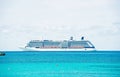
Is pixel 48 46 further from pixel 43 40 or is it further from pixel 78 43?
pixel 78 43

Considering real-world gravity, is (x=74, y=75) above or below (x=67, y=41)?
below

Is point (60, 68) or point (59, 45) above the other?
point (59, 45)

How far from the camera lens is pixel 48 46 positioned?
288 ft

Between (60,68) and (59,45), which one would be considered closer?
(60,68)

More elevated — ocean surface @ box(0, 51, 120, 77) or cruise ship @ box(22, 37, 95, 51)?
cruise ship @ box(22, 37, 95, 51)

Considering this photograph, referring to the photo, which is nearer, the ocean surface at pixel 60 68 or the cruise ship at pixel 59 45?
the ocean surface at pixel 60 68

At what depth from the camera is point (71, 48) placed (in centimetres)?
9094

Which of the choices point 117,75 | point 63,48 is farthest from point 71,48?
point 117,75

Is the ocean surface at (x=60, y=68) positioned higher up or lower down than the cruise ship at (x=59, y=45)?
lower down

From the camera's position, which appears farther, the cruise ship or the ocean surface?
the cruise ship

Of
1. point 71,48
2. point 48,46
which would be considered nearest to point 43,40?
point 48,46

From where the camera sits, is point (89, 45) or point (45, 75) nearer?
point (45, 75)

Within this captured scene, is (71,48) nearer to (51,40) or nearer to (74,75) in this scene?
(51,40)

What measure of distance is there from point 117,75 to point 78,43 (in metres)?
57.7
